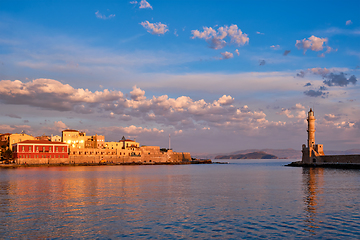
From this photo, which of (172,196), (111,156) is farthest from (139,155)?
(172,196)

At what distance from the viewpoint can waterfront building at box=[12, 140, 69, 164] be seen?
12409cm

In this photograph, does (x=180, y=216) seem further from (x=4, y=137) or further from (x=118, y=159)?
(x=4, y=137)

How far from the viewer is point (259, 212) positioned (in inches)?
979

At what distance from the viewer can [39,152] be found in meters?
128

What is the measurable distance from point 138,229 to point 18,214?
35.7 ft

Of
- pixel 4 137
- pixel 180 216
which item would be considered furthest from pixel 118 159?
pixel 180 216

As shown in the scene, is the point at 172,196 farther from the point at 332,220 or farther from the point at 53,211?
the point at 332,220

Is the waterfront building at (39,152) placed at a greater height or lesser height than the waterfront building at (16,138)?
lesser

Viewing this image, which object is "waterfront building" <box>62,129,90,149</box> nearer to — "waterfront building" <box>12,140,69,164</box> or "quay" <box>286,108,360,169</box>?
"waterfront building" <box>12,140,69,164</box>

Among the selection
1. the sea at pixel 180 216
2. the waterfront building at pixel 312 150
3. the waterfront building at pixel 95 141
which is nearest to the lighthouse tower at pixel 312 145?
the waterfront building at pixel 312 150

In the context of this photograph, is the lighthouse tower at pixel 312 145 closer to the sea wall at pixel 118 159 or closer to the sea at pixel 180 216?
the sea at pixel 180 216

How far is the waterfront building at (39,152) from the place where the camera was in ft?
407

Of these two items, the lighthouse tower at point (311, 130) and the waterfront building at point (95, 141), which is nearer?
the lighthouse tower at point (311, 130)

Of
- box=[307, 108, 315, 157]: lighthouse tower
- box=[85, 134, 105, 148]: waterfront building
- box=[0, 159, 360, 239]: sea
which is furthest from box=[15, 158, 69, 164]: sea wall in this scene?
box=[307, 108, 315, 157]: lighthouse tower
